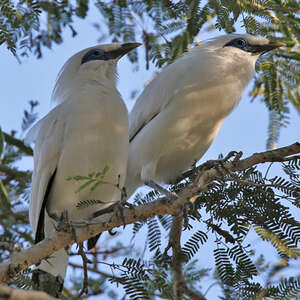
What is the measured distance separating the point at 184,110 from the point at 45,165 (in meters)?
1.59

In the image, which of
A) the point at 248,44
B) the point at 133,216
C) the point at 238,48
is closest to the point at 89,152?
the point at 133,216

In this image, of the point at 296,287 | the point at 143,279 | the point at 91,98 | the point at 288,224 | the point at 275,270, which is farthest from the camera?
the point at 91,98

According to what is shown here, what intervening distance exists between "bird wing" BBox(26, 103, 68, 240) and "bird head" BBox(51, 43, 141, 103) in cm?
60

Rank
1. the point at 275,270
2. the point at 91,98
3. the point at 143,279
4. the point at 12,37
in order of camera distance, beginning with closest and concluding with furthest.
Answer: the point at 275,270 → the point at 143,279 → the point at 12,37 → the point at 91,98

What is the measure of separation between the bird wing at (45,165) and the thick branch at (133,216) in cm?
89

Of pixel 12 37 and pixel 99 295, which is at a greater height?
pixel 12 37

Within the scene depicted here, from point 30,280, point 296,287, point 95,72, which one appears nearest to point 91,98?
point 95,72

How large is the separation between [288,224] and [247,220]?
33 centimetres

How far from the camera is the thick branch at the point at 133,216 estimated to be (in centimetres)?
376

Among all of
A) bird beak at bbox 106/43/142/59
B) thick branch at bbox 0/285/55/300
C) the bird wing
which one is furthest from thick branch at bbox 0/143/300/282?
bird beak at bbox 106/43/142/59

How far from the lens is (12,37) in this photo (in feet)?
15.5

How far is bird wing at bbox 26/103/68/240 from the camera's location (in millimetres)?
4926

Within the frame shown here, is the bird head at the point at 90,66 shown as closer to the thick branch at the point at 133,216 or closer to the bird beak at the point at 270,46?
the bird beak at the point at 270,46

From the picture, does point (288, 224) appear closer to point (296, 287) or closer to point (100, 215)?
point (296, 287)
